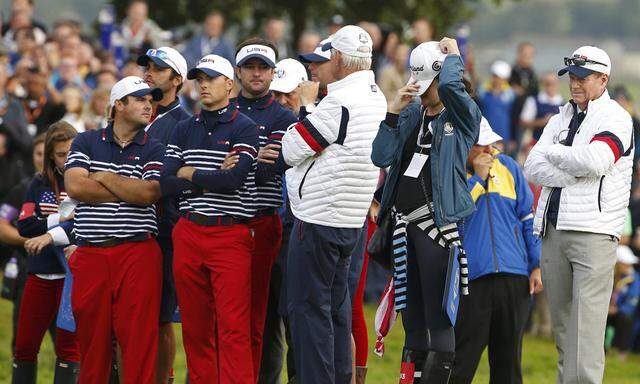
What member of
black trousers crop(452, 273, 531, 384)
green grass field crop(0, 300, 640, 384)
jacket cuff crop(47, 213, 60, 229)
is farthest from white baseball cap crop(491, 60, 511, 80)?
jacket cuff crop(47, 213, 60, 229)

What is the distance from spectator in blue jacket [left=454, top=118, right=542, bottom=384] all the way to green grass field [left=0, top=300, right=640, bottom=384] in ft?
8.48

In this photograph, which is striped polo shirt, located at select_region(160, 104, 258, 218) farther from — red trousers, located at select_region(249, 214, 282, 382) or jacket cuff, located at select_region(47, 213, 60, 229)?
jacket cuff, located at select_region(47, 213, 60, 229)

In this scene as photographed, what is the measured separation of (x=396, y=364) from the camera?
13.9 meters

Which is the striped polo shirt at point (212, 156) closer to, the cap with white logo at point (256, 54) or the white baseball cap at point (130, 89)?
the white baseball cap at point (130, 89)

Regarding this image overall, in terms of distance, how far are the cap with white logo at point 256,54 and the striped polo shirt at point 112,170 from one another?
98cm

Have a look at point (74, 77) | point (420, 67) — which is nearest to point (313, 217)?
point (420, 67)

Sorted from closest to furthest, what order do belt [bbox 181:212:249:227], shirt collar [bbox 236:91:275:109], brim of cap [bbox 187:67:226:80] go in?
1. belt [bbox 181:212:249:227]
2. brim of cap [bbox 187:67:226:80]
3. shirt collar [bbox 236:91:275:109]

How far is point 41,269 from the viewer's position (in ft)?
34.3

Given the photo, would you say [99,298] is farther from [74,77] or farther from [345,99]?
[74,77]

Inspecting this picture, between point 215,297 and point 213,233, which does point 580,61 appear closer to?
point 213,233

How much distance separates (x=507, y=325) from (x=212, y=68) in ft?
9.51

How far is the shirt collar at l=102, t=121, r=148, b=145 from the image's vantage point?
952cm

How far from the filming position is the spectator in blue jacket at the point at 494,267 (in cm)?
1010

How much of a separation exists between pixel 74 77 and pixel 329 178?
9.38 metres
